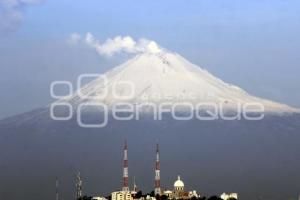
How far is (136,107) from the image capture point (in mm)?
50812

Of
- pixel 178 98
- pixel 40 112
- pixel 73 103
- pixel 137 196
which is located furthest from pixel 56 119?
pixel 137 196

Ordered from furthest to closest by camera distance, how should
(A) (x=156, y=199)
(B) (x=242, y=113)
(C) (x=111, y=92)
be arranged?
1. (B) (x=242, y=113)
2. (C) (x=111, y=92)
3. (A) (x=156, y=199)

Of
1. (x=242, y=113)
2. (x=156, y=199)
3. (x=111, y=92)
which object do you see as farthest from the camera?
(x=242, y=113)

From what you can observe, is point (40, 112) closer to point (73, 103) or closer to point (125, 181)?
point (73, 103)

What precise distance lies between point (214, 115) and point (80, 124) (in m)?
7.88

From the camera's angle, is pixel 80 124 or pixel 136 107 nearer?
pixel 136 107

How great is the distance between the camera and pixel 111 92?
1966 inches

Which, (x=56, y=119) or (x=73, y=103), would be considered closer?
(x=73, y=103)

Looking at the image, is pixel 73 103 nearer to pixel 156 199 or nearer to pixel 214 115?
pixel 214 115

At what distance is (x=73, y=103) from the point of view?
5041 centimetres

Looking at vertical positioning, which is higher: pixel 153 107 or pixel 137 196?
pixel 153 107

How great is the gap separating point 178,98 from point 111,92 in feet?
11.9

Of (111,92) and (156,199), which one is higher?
(111,92)

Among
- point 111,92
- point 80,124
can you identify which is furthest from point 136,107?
point 80,124
